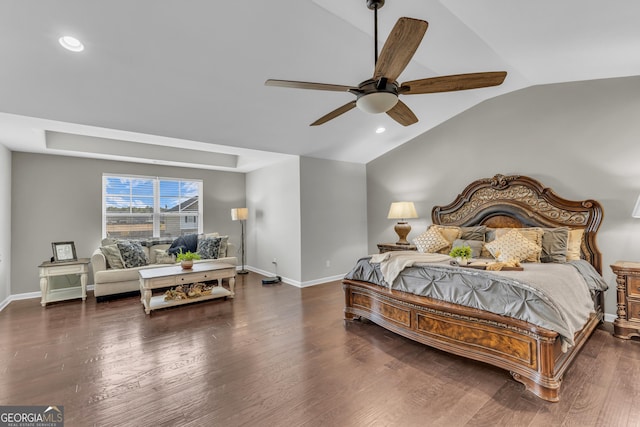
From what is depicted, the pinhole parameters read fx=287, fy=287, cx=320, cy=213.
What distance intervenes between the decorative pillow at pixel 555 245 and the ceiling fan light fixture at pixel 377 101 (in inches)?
111

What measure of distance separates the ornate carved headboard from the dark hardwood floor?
119 cm

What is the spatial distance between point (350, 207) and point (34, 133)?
16.5 feet

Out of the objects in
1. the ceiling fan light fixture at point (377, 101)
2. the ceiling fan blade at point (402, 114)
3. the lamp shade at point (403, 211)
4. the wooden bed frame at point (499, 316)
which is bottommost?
the wooden bed frame at point (499, 316)

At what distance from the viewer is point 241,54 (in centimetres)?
275

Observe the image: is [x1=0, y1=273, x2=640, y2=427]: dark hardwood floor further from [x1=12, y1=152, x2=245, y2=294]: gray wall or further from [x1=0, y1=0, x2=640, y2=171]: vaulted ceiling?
[x1=0, y1=0, x2=640, y2=171]: vaulted ceiling

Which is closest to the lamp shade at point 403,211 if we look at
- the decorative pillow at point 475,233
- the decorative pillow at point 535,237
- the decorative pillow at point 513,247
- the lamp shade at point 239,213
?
the decorative pillow at point 475,233

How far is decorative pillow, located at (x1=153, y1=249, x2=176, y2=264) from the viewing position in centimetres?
536

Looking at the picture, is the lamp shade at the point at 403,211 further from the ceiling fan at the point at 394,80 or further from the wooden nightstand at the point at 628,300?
the ceiling fan at the point at 394,80

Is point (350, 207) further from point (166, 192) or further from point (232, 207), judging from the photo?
point (166, 192)

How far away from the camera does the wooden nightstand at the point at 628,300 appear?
293 cm

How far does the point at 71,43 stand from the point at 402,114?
2855 mm

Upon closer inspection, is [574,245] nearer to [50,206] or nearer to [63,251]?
[63,251]

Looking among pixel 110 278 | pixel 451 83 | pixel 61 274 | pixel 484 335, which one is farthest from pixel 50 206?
pixel 484 335

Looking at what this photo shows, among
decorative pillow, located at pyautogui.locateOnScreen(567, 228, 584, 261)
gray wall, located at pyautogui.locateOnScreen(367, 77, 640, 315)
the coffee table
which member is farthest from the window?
decorative pillow, located at pyautogui.locateOnScreen(567, 228, 584, 261)
